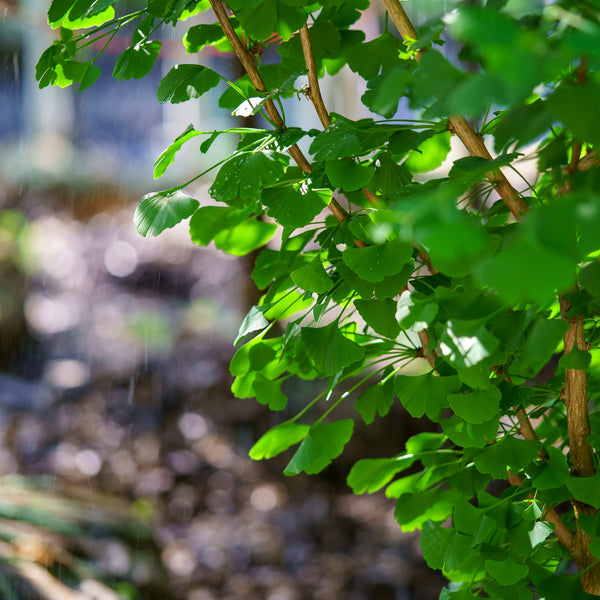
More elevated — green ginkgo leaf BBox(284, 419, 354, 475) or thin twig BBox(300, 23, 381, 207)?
thin twig BBox(300, 23, 381, 207)

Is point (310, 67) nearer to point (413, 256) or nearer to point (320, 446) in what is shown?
point (413, 256)

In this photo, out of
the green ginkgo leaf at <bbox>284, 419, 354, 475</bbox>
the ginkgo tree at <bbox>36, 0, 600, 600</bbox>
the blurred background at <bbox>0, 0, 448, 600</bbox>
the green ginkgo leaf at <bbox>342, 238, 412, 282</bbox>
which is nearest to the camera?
the ginkgo tree at <bbox>36, 0, 600, 600</bbox>

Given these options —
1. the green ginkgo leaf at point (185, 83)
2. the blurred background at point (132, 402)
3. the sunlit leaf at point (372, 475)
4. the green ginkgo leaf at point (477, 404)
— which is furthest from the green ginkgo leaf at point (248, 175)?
the blurred background at point (132, 402)

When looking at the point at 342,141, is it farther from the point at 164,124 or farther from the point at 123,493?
the point at 164,124

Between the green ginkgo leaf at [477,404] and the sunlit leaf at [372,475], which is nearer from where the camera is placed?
the green ginkgo leaf at [477,404]

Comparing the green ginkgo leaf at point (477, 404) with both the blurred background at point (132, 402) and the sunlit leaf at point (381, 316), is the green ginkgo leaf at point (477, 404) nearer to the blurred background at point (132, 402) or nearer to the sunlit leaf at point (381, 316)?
the sunlit leaf at point (381, 316)

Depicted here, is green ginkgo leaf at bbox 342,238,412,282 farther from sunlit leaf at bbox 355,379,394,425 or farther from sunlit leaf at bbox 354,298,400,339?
sunlit leaf at bbox 355,379,394,425

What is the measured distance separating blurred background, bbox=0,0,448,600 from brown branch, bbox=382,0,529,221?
47 cm

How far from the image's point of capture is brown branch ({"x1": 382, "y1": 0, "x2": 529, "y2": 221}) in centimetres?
54

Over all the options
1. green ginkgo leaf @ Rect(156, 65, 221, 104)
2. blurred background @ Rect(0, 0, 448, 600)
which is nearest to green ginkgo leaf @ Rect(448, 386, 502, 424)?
green ginkgo leaf @ Rect(156, 65, 221, 104)

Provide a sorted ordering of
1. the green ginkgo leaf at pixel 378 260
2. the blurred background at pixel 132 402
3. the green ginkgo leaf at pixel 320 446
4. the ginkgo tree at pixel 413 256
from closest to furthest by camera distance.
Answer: the ginkgo tree at pixel 413 256 → the green ginkgo leaf at pixel 378 260 → the green ginkgo leaf at pixel 320 446 → the blurred background at pixel 132 402

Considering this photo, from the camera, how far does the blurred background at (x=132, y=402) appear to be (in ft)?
6.47

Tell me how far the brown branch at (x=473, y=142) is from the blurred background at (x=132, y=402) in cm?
47

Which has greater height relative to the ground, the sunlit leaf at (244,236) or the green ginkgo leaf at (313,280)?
the green ginkgo leaf at (313,280)
